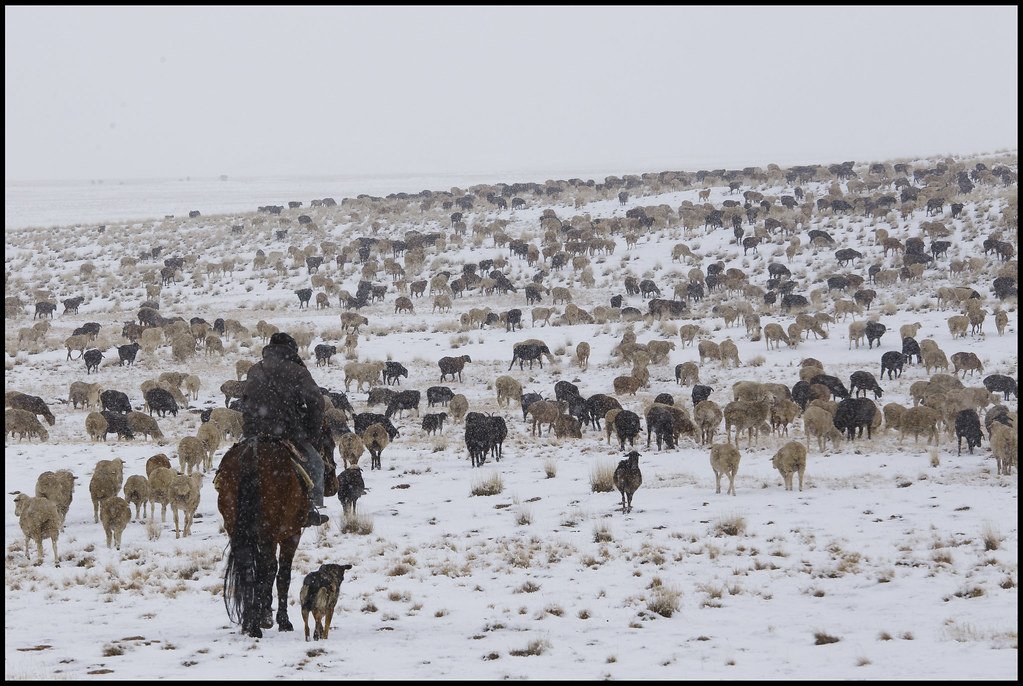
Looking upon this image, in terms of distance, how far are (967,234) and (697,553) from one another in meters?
34.8

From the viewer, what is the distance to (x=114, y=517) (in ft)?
35.7

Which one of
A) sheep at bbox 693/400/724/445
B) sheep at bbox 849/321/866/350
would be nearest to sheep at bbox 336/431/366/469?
sheep at bbox 693/400/724/445

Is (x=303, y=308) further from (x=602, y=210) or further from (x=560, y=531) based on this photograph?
(x=560, y=531)

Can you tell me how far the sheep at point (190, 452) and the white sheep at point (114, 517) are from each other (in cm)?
390

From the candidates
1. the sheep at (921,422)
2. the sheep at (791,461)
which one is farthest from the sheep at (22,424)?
the sheep at (921,422)

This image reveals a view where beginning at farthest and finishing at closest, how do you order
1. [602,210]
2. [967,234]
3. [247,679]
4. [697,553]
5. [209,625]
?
[602,210], [967,234], [697,553], [209,625], [247,679]

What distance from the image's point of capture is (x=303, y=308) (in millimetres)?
41125

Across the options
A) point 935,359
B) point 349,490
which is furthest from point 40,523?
point 935,359

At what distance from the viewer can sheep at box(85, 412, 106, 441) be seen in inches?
769

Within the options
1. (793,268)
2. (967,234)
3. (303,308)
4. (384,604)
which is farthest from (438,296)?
(384,604)

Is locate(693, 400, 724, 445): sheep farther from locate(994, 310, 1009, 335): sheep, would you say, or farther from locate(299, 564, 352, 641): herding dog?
locate(994, 310, 1009, 335): sheep

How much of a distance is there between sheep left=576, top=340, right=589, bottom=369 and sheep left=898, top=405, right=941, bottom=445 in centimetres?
1272

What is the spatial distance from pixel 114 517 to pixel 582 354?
61.4 ft

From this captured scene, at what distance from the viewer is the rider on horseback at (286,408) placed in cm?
685
